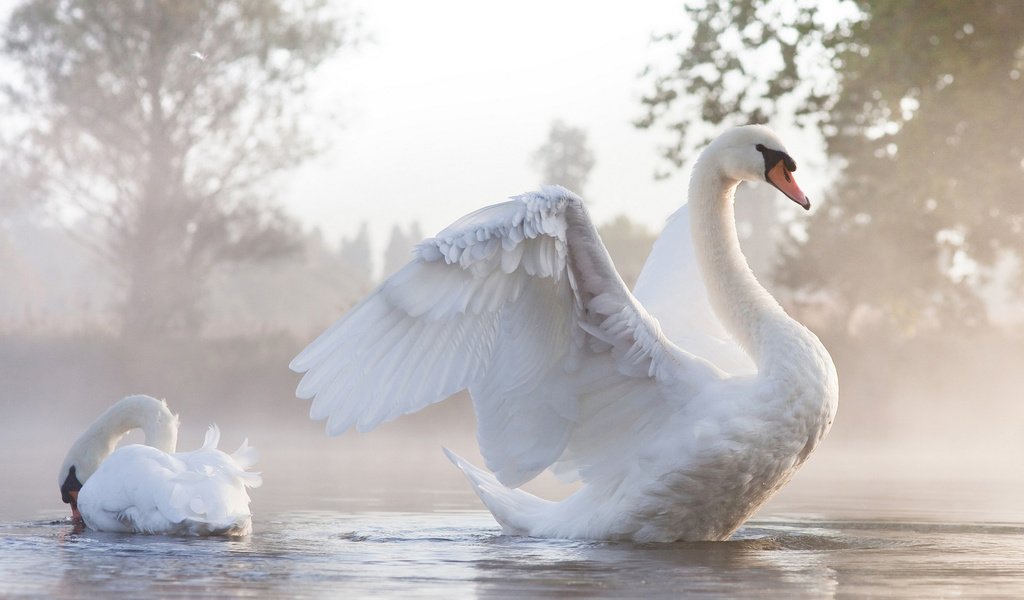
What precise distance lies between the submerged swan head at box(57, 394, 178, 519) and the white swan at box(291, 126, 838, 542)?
2879mm

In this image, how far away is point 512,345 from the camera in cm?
617

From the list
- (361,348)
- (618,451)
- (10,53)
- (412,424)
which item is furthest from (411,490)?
(10,53)


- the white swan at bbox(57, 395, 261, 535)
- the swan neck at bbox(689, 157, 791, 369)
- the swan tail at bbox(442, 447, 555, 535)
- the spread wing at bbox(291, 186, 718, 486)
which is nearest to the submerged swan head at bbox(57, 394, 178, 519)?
the white swan at bbox(57, 395, 261, 535)

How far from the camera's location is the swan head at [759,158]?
6875 mm

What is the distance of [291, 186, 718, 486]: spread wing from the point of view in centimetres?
575

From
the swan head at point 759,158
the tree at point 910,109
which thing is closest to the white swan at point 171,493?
the swan head at point 759,158

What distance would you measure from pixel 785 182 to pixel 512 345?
5.25 feet

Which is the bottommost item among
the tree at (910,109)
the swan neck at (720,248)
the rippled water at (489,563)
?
the rippled water at (489,563)

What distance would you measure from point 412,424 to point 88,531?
1382cm

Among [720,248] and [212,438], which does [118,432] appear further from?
[720,248]

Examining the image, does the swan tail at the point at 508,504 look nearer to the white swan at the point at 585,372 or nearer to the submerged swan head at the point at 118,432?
the white swan at the point at 585,372

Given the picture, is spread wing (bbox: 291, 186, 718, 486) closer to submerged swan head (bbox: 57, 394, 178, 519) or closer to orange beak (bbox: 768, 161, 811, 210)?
orange beak (bbox: 768, 161, 811, 210)

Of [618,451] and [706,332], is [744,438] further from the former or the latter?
[706,332]

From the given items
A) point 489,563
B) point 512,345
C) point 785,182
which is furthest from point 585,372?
point 785,182
